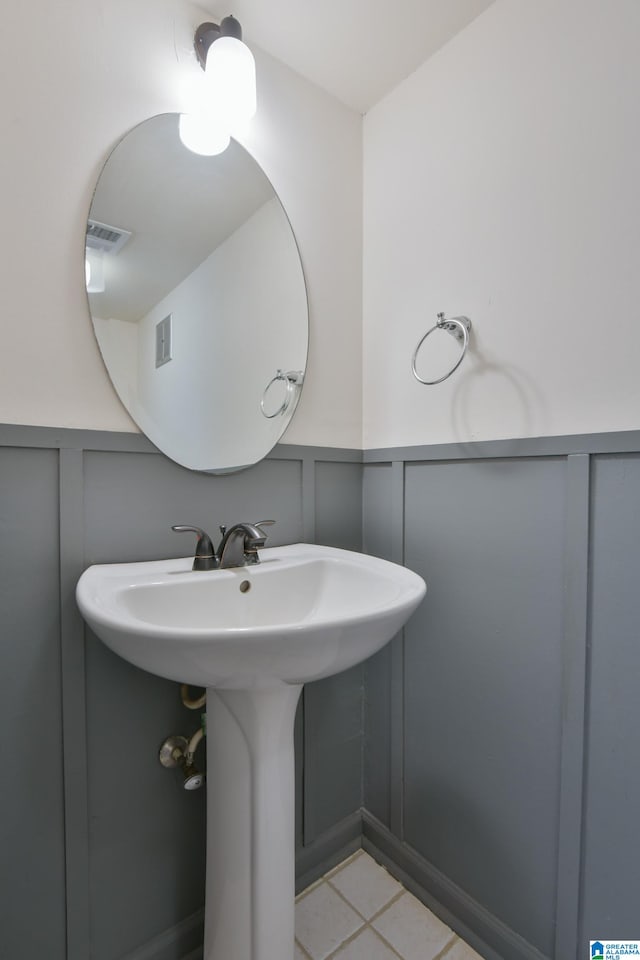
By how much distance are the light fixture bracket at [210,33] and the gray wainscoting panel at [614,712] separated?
1196 mm

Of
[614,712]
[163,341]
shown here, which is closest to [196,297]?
[163,341]

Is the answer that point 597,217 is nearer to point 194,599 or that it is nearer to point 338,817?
point 194,599

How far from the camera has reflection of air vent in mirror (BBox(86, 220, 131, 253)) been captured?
87 cm

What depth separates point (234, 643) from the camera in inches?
22.6

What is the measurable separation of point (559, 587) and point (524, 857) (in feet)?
1.91

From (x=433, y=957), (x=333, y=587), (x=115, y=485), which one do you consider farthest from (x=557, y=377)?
(x=433, y=957)

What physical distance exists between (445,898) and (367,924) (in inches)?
7.7

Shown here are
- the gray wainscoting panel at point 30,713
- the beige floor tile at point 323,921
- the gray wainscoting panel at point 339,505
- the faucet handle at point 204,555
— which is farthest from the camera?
the gray wainscoting panel at point 339,505

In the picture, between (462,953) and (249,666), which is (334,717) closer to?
(462,953)

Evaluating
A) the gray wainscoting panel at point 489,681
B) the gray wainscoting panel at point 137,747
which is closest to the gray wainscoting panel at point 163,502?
the gray wainscoting panel at point 137,747

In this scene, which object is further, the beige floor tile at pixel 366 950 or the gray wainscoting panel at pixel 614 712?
the beige floor tile at pixel 366 950

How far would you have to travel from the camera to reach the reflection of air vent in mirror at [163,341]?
0.97 m

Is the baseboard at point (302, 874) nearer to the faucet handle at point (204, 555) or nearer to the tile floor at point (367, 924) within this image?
the tile floor at point (367, 924)

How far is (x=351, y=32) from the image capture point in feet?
3.48
